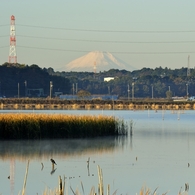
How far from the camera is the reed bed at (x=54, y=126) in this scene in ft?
102

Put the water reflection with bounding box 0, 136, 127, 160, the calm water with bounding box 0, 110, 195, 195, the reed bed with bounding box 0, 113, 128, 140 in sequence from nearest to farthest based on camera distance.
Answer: the calm water with bounding box 0, 110, 195, 195, the water reflection with bounding box 0, 136, 127, 160, the reed bed with bounding box 0, 113, 128, 140

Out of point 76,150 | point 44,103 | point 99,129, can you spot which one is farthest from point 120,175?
point 44,103

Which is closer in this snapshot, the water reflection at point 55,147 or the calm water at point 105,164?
the calm water at point 105,164

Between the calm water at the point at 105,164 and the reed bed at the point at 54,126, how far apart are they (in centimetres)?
86

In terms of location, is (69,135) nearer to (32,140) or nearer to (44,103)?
(32,140)

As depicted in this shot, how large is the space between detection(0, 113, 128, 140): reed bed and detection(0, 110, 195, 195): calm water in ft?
2.84

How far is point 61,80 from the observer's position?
174 metres

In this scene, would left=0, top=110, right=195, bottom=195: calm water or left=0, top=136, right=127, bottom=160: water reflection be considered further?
left=0, top=136, right=127, bottom=160: water reflection

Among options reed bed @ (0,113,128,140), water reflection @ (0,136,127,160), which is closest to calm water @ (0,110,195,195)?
water reflection @ (0,136,127,160)

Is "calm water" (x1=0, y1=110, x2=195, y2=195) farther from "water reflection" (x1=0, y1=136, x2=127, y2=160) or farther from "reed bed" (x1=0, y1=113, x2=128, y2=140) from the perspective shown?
"reed bed" (x1=0, y1=113, x2=128, y2=140)

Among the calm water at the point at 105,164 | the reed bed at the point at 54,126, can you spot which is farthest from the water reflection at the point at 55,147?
the reed bed at the point at 54,126

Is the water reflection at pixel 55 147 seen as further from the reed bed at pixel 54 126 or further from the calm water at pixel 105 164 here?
the reed bed at pixel 54 126

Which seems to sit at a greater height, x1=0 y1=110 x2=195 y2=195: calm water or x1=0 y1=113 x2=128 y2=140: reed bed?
x1=0 y1=113 x2=128 y2=140: reed bed

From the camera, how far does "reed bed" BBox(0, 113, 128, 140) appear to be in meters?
31.2
